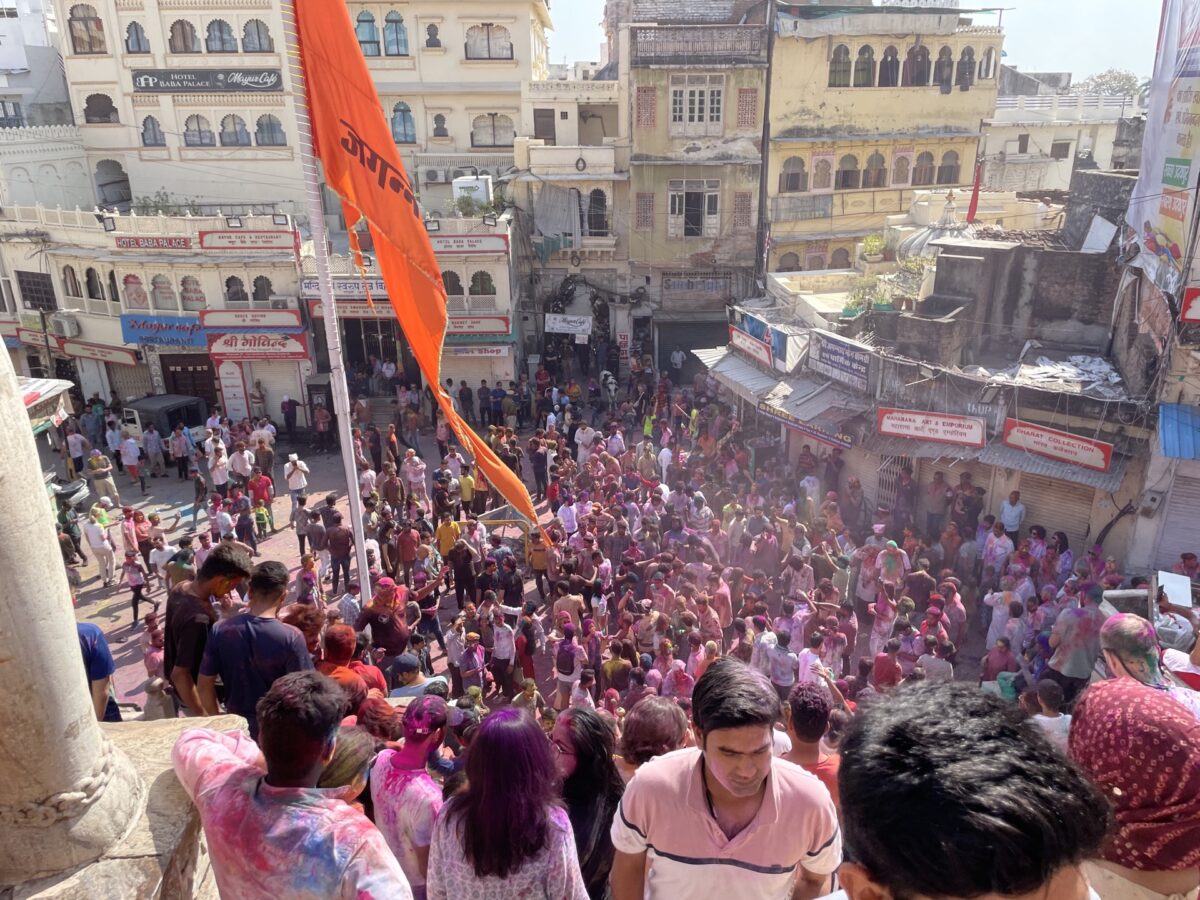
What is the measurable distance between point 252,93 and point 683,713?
100 ft

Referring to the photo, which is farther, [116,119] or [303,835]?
[116,119]

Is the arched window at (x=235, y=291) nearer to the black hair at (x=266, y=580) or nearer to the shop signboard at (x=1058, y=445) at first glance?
the shop signboard at (x=1058, y=445)

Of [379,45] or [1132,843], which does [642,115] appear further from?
[1132,843]

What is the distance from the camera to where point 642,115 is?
1035 inches

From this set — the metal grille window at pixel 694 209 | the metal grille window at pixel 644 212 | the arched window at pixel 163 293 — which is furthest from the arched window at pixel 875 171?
the arched window at pixel 163 293

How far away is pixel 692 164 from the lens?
87.2 ft

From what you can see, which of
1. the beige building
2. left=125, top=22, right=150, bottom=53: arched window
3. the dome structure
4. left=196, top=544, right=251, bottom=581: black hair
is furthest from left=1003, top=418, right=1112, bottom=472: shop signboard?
left=125, top=22, right=150, bottom=53: arched window

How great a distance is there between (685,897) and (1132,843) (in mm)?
1304

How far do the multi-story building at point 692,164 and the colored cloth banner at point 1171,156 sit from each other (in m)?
12.8

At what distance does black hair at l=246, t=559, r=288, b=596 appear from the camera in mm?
4535

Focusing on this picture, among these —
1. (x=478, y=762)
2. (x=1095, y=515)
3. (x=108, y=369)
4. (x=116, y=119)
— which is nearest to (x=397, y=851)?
(x=478, y=762)

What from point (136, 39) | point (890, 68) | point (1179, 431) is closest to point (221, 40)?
point (136, 39)

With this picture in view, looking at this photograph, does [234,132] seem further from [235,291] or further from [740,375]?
[740,375]

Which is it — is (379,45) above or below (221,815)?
above
